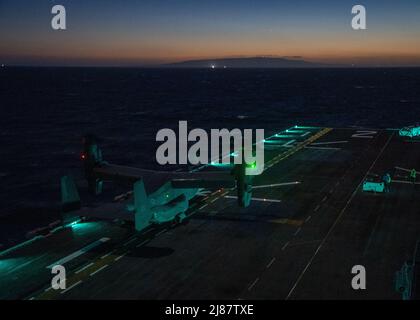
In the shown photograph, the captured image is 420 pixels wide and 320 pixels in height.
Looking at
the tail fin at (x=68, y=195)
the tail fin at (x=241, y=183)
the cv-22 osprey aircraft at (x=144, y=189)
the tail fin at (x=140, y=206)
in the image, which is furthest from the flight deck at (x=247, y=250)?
the tail fin at (x=241, y=183)

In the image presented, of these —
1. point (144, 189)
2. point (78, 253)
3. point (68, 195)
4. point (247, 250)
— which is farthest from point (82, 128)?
point (247, 250)

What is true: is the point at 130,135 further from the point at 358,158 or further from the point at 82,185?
the point at 358,158

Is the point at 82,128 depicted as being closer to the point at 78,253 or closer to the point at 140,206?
the point at 78,253

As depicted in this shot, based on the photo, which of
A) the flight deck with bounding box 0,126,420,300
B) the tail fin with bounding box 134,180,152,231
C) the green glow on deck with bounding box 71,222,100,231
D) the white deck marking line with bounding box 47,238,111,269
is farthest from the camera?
the green glow on deck with bounding box 71,222,100,231

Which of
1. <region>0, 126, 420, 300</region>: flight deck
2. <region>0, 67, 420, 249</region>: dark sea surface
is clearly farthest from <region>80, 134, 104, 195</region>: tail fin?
<region>0, 67, 420, 249</region>: dark sea surface

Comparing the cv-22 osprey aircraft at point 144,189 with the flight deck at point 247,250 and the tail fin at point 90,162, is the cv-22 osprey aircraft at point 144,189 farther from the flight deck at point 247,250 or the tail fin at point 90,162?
the flight deck at point 247,250

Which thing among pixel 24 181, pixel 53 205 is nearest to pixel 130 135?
pixel 24 181

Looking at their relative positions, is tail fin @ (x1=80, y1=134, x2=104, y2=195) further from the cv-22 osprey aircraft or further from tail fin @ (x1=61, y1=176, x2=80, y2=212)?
tail fin @ (x1=61, y1=176, x2=80, y2=212)
